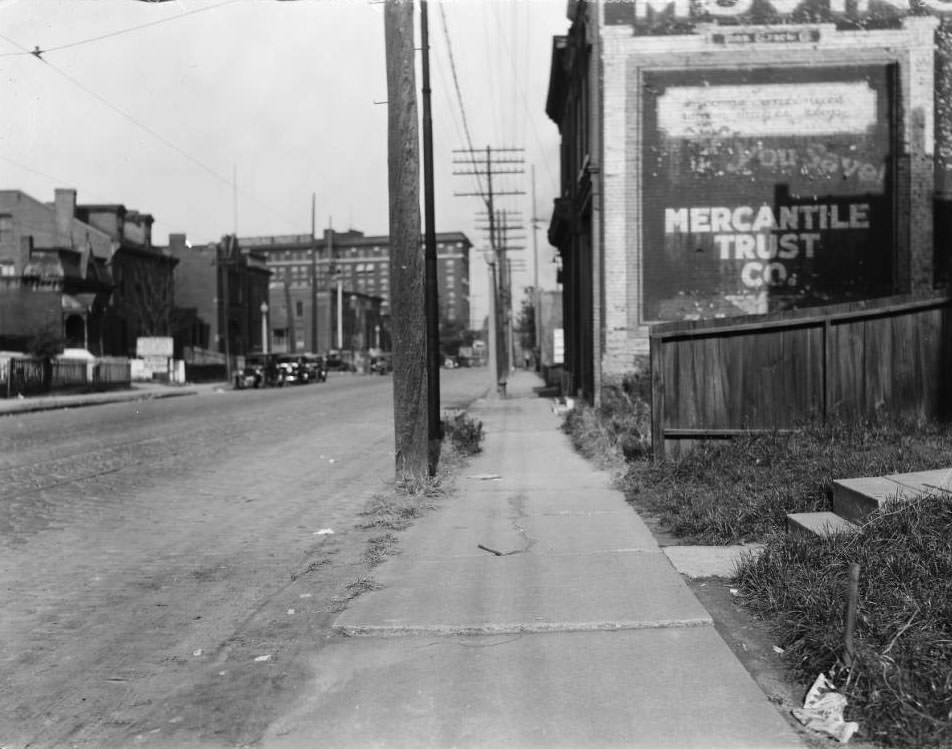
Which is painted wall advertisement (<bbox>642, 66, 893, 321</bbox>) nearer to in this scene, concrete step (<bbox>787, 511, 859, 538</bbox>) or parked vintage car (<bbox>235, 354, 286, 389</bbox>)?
concrete step (<bbox>787, 511, 859, 538</bbox>)

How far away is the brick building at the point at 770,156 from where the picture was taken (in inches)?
730

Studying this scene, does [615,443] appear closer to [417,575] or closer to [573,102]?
[417,575]

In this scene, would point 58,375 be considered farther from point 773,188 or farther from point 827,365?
point 827,365

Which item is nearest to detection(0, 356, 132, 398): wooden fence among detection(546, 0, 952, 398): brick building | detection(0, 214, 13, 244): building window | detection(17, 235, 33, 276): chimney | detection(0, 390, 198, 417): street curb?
detection(0, 390, 198, 417): street curb

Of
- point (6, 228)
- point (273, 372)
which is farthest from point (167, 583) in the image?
point (6, 228)

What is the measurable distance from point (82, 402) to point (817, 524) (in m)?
30.9

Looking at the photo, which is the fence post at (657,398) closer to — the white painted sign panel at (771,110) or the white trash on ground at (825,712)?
the white trash on ground at (825,712)

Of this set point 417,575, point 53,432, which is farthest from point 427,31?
point 417,575

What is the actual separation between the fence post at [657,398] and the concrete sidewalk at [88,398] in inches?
878

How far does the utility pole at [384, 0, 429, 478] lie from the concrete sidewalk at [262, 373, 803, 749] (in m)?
2.65

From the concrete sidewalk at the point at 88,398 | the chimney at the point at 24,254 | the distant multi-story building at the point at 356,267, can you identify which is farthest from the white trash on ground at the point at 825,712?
the distant multi-story building at the point at 356,267

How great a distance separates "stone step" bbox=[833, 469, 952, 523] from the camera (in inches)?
251

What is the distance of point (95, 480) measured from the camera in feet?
41.0

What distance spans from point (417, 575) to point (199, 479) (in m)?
6.86
